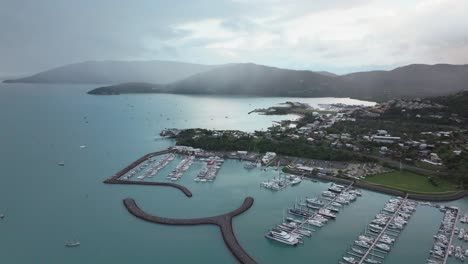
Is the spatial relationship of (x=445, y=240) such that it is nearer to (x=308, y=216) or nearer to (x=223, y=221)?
(x=308, y=216)

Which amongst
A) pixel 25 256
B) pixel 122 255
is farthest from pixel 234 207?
pixel 25 256

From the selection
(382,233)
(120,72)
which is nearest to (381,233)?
(382,233)

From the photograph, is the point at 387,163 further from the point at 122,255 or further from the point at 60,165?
the point at 60,165

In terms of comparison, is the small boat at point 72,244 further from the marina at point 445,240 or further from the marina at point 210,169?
the marina at point 445,240

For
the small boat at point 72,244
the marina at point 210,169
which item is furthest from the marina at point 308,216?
the small boat at point 72,244

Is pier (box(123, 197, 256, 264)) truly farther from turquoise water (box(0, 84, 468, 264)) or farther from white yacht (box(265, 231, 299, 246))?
white yacht (box(265, 231, 299, 246))
